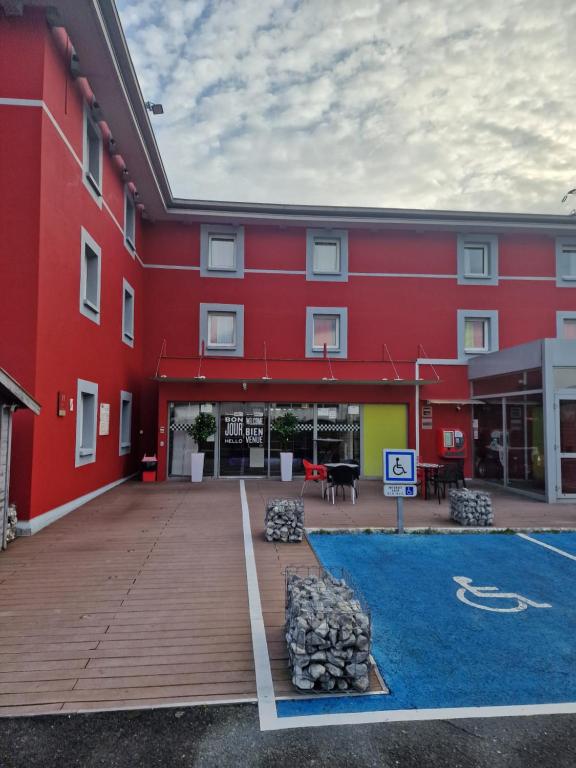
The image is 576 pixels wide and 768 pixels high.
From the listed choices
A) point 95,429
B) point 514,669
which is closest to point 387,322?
point 95,429

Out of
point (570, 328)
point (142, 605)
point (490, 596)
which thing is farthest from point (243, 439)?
point (570, 328)

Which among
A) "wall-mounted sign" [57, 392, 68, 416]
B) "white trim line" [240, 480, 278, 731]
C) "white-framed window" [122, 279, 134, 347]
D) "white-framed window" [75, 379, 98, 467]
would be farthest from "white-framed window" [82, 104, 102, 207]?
"white trim line" [240, 480, 278, 731]

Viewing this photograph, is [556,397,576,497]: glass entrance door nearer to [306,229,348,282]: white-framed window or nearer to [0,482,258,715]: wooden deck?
[0,482,258,715]: wooden deck

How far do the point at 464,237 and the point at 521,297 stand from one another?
2781 millimetres

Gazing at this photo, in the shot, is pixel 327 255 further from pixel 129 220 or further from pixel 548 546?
pixel 548 546

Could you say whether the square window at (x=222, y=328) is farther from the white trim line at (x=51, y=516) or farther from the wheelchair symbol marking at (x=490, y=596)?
the wheelchair symbol marking at (x=490, y=596)

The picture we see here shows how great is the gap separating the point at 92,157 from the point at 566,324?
15.2 meters

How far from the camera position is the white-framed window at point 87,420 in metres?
9.34

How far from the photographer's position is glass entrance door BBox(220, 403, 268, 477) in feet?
44.5

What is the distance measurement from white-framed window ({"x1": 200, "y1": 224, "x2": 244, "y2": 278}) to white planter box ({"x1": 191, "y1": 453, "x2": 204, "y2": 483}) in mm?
5845

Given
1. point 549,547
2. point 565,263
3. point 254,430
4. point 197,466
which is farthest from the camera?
point 565,263

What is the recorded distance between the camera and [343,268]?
1499 centimetres

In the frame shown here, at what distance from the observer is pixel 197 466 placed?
42.7 feet

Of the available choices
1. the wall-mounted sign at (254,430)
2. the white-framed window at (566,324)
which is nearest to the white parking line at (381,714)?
the wall-mounted sign at (254,430)
